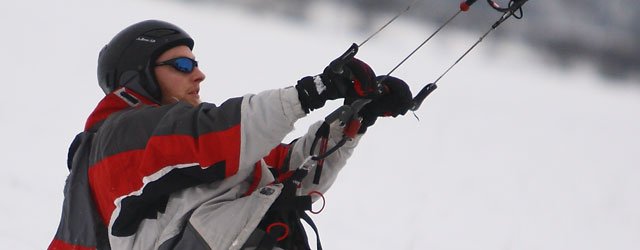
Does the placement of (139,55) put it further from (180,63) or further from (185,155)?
(185,155)

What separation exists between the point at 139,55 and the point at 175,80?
127 millimetres

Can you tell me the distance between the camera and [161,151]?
230cm

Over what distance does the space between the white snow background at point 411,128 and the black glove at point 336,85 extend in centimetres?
322

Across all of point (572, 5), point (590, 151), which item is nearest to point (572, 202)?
point (590, 151)

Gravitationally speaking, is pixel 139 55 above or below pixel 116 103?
above

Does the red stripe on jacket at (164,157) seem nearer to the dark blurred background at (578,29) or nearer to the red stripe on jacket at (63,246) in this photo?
the red stripe on jacket at (63,246)

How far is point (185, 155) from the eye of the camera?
2289 mm

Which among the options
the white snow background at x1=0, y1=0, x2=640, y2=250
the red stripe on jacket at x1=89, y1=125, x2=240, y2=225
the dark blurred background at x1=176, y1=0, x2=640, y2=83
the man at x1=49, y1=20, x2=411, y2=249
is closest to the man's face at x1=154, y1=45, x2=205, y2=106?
the man at x1=49, y1=20, x2=411, y2=249

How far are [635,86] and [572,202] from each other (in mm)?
6607

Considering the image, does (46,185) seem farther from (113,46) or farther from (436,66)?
(436,66)

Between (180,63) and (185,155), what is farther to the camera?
(180,63)

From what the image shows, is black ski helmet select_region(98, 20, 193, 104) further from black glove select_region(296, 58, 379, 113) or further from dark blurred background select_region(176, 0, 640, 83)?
dark blurred background select_region(176, 0, 640, 83)

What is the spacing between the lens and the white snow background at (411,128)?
6336mm

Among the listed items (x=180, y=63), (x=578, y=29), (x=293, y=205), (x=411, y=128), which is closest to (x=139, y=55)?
(x=180, y=63)
